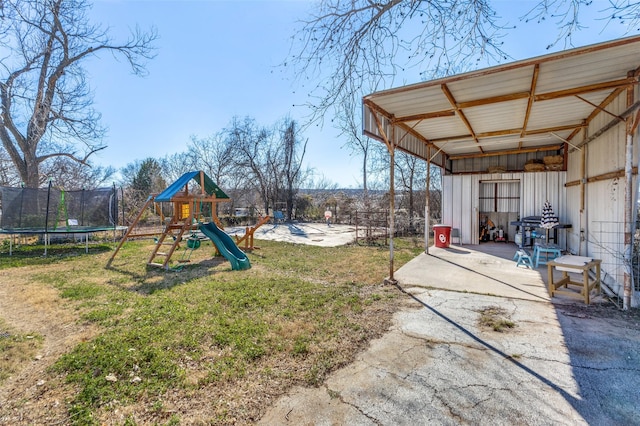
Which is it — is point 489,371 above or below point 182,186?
below

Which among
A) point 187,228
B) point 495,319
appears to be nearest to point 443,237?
point 495,319

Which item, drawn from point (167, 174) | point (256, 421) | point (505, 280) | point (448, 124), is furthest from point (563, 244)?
point (167, 174)

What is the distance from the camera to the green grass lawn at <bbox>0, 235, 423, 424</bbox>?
1.96m

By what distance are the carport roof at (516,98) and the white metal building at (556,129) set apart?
0.05 ft

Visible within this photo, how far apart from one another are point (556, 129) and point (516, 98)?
3.16 meters

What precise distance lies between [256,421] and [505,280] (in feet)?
15.5

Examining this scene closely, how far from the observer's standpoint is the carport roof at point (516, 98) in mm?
3176

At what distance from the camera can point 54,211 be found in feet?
29.3

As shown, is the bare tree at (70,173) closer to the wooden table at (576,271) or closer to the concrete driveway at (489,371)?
the concrete driveway at (489,371)

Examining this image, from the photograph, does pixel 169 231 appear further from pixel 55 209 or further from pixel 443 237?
pixel 443 237

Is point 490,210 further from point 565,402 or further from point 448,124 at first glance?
point 565,402

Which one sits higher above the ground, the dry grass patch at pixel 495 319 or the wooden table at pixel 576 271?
the wooden table at pixel 576 271

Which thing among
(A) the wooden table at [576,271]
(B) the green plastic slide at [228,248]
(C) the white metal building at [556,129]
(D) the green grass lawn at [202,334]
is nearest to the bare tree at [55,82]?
(D) the green grass lawn at [202,334]

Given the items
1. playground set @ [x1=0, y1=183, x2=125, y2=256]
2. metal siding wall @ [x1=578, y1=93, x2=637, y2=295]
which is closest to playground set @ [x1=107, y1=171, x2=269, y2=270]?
playground set @ [x1=0, y1=183, x2=125, y2=256]
